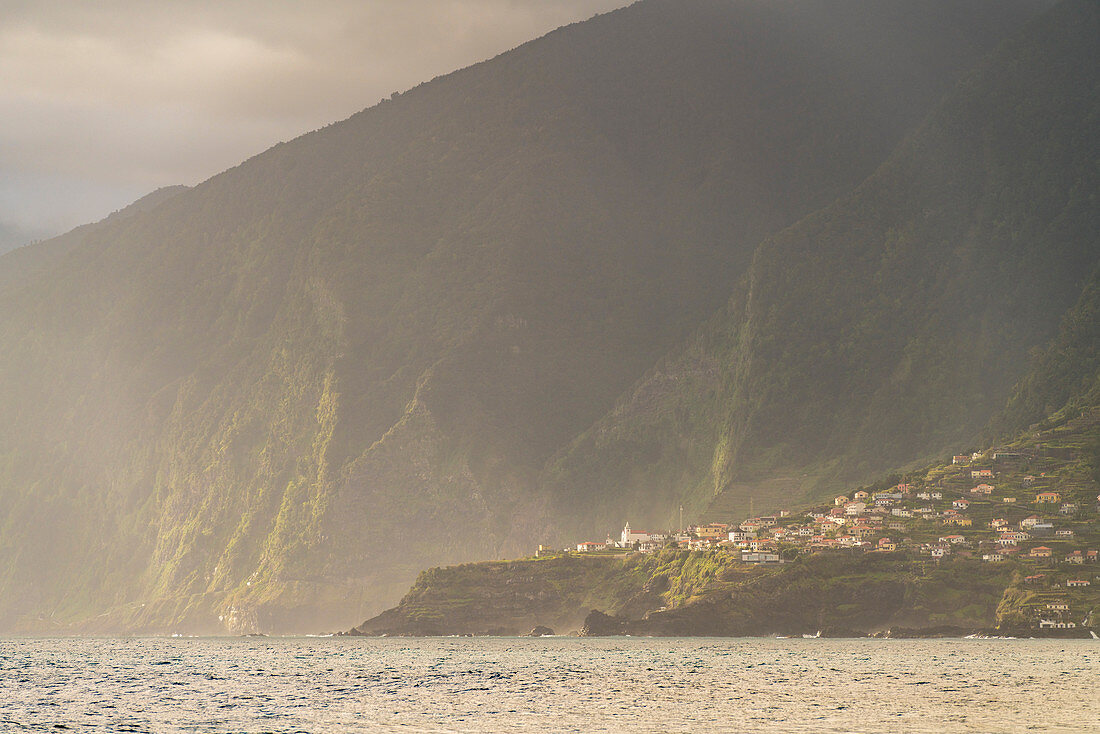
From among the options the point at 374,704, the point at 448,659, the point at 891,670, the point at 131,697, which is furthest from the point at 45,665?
the point at 891,670

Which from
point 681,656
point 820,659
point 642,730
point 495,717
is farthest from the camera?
point 681,656

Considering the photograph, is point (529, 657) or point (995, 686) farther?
point (529, 657)

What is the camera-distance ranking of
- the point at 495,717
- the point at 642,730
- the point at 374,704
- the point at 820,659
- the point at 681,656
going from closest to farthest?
1. the point at 642,730
2. the point at 495,717
3. the point at 374,704
4. the point at 820,659
5. the point at 681,656

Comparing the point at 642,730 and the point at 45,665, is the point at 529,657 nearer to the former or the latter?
the point at 45,665

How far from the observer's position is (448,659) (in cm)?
17888

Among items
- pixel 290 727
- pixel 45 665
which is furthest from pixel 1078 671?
pixel 45 665

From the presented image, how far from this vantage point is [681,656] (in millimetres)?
178375

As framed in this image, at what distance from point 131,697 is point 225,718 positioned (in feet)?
88.3

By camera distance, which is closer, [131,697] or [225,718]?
[225,718]

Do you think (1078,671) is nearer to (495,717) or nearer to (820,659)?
(820,659)

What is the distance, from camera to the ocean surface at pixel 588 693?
89.8 metres

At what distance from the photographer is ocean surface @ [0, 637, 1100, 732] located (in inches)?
3536

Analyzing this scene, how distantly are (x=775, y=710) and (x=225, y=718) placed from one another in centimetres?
3706

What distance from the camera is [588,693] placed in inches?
4604
